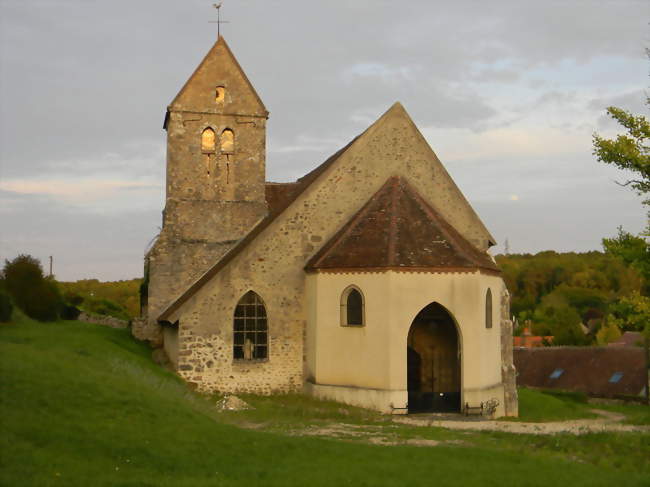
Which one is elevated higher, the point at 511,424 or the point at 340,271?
the point at 340,271

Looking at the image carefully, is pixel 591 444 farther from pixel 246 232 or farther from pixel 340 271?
pixel 246 232

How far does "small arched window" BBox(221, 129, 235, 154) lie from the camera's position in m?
29.1

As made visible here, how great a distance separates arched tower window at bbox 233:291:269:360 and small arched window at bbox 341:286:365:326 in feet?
9.47

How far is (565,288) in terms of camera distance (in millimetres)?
99125

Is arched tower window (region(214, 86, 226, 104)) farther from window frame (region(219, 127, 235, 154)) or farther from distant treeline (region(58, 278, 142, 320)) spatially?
distant treeline (region(58, 278, 142, 320))

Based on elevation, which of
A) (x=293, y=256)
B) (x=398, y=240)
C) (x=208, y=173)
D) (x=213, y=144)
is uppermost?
(x=213, y=144)

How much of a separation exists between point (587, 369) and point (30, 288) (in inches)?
1350

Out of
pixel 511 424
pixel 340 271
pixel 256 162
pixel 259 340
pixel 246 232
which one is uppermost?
pixel 256 162

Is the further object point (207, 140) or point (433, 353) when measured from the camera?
point (207, 140)

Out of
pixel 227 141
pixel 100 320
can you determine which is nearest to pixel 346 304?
pixel 227 141

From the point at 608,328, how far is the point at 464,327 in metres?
59.3

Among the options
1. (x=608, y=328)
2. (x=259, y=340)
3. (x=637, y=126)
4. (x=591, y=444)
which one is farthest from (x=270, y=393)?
(x=608, y=328)

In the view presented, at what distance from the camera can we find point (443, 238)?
23.0 meters

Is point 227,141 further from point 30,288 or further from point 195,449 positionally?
point 195,449
